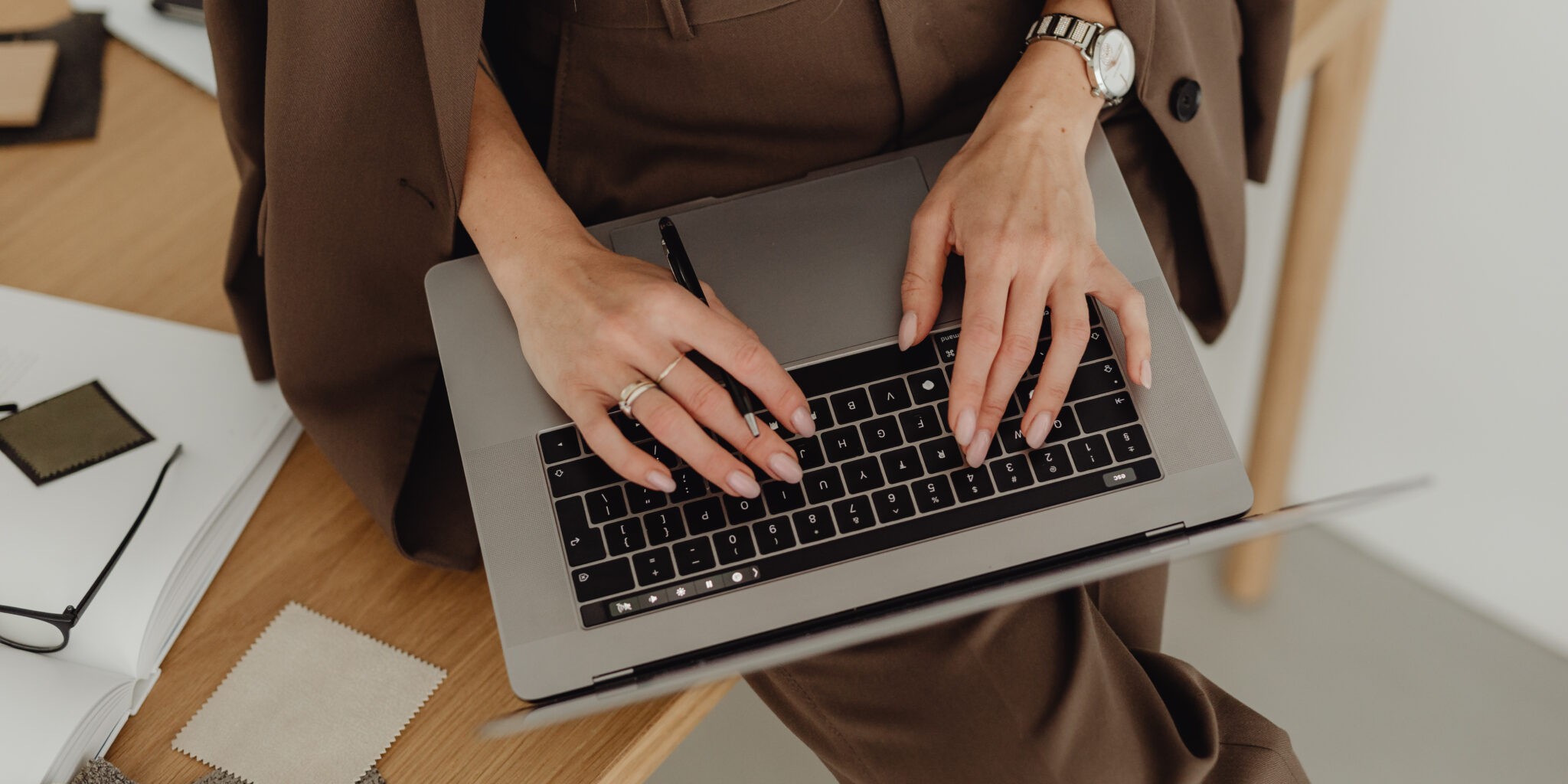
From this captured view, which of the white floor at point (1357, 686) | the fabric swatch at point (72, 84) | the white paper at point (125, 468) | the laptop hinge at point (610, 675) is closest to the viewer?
the laptop hinge at point (610, 675)

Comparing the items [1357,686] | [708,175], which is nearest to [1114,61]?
[708,175]

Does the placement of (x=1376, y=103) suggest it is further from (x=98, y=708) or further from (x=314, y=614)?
(x=98, y=708)

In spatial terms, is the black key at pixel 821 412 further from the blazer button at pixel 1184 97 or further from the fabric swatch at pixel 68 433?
the fabric swatch at pixel 68 433

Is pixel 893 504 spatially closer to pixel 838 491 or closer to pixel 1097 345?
pixel 838 491

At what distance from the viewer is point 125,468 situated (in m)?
0.73

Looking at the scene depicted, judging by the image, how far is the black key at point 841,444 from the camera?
0.60 m

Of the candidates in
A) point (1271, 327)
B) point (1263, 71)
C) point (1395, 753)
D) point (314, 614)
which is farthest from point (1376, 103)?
point (314, 614)

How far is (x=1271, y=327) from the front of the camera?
1273 millimetres

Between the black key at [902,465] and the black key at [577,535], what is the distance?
0.53 feet

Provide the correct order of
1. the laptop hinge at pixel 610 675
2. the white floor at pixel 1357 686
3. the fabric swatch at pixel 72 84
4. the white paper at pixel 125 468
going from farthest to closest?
the white floor at pixel 1357 686, the fabric swatch at pixel 72 84, the white paper at pixel 125 468, the laptop hinge at pixel 610 675

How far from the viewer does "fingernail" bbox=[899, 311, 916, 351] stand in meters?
0.62

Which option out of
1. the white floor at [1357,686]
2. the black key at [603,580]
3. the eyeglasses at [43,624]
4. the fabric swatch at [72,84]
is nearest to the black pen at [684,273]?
the black key at [603,580]

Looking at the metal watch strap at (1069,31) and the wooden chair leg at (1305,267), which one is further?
the wooden chair leg at (1305,267)

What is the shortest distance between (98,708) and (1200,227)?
0.80m
